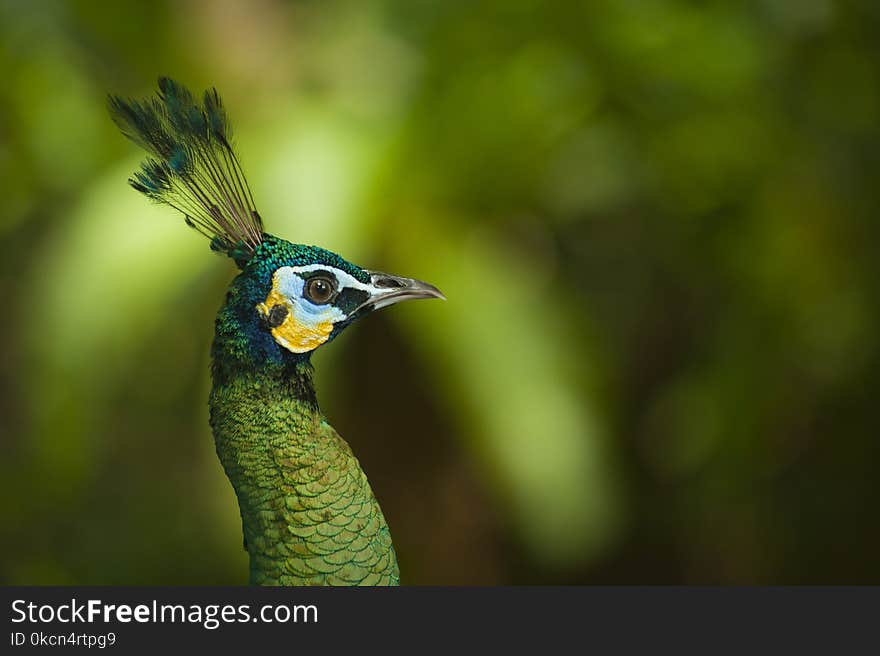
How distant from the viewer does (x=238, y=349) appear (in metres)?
0.33

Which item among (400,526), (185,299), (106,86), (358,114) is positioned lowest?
(400,526)

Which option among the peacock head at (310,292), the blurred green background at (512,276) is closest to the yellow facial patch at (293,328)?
the peacock head at (310,292)

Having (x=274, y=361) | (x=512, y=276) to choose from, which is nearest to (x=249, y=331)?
(x=274, y=361)

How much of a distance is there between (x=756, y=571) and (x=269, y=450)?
117 cm

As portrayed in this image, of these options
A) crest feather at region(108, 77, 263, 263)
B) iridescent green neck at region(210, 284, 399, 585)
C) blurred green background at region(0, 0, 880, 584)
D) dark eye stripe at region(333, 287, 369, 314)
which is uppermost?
blurred green background at region(0, 0, 880, 584)

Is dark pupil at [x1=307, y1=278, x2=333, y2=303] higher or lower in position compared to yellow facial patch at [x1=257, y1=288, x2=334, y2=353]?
higher

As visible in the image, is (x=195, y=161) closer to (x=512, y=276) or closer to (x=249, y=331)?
(x=249, y=331)

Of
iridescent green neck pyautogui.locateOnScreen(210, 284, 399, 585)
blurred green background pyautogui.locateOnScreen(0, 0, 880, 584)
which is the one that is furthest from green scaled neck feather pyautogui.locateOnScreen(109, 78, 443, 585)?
blurred green background pyautogui.locateOnScreen(0, 0, 880, 584)

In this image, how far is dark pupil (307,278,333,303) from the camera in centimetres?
33

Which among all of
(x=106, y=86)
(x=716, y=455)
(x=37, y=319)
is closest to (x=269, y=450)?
(x=37, y=319)

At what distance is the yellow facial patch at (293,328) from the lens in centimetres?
33

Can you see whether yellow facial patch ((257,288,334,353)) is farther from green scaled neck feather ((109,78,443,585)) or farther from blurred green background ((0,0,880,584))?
blurred green background ((0,0,880,584))

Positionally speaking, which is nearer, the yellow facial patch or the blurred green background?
the yellow facial patch

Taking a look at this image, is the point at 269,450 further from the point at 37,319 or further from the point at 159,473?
the point at 159,473
